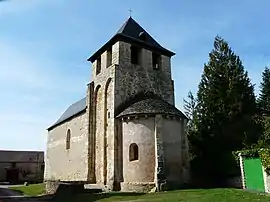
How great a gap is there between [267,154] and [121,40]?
549 inches

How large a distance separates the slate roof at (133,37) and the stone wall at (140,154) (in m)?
7.29

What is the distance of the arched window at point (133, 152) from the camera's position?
21.4 metres

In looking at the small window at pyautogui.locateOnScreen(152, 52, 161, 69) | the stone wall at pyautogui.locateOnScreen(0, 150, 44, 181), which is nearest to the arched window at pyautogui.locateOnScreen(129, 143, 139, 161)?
the small window at pyautogui.locateOnScreen(152, 52, 161, 69)

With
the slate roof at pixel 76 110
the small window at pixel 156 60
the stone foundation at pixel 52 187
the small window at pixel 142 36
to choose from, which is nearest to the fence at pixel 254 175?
the small window at pixel 156 60

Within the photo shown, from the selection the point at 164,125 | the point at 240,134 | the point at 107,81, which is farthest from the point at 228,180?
the point at 107,81

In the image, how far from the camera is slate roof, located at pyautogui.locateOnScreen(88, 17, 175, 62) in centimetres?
2503

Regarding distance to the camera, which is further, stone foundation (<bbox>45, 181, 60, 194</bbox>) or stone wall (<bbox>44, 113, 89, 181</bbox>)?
stone wall (<bbox>44, 113, 89, 181</bbox>)

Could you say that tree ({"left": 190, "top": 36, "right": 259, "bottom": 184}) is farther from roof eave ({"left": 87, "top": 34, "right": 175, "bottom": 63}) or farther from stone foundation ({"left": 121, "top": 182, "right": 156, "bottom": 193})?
stone foundation ({"left": 121, "top": 182, "right": 156, "bottom": 193})

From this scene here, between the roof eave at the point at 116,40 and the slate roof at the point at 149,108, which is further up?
the roof eave at the point at 116,40

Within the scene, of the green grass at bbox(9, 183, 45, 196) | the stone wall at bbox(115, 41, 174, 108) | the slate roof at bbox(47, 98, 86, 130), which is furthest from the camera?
the slate roof at bbox(47, 98, 86, 130)

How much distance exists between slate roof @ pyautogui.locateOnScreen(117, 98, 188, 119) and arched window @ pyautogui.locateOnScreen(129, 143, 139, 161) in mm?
2266

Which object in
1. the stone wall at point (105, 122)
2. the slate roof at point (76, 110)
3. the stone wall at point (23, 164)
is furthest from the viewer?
the stone wall at point (23, 164)

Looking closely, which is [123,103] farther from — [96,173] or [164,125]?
[96,173]

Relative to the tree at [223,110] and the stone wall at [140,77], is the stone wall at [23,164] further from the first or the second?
the stone wall at [140,77]
